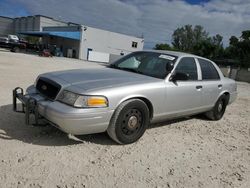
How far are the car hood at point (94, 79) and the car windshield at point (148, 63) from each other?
0.28 m

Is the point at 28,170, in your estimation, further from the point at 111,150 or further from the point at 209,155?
the point at 209,155

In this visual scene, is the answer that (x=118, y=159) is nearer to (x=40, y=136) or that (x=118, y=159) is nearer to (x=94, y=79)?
(x=94, y=79)

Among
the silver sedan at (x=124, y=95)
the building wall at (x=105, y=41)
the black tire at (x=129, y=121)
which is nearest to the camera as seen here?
the silver sedan at (x=124, y=95)

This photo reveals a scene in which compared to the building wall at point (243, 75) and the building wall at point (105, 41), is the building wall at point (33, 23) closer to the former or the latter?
the building wall at point (105, 41)

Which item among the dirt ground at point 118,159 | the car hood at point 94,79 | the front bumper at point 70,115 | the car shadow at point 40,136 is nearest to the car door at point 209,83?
the dirt ground at point 118,159

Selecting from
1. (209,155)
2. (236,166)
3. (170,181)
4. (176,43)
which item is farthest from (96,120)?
(176,43)

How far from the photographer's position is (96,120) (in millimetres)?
3617

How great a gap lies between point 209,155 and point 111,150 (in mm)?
1591

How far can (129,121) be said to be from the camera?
404 cm

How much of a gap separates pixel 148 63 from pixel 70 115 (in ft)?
7.17

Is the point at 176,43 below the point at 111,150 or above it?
above

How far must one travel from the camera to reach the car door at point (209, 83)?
5429 mm

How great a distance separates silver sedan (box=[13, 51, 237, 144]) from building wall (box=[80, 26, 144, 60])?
3561cm

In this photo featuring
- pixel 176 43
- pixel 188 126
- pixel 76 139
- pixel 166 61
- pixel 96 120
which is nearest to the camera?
pixel 96 120
